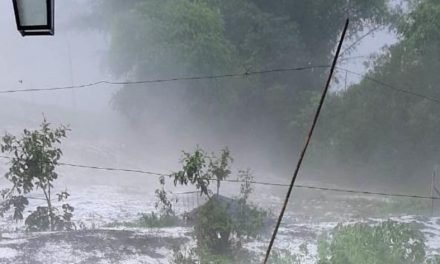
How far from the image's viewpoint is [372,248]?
6168 mm

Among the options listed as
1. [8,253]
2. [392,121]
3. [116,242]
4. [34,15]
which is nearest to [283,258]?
[116,242]

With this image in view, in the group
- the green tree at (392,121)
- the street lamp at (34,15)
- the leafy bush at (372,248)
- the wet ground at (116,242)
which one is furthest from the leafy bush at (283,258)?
the green tree at (392,121)

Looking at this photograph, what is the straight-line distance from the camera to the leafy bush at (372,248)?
6.10 m

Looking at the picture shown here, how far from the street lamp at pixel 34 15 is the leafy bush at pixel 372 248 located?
15.7ft

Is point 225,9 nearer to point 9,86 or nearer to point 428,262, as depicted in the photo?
point 9,86

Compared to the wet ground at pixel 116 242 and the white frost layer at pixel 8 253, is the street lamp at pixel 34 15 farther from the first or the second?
the white frost layer at pixel 8 253

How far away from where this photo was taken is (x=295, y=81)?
20.6 m

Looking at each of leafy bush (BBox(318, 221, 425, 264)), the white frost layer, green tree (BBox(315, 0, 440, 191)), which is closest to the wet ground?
the white frost layer

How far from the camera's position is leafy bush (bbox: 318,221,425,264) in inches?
240

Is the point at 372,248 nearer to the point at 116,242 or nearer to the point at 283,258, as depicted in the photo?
the point at 283,258

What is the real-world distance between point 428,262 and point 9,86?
26.7m

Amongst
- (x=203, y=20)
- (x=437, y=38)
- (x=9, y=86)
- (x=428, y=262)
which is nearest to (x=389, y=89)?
(x=437, y=38)

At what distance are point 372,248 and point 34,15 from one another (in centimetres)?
507

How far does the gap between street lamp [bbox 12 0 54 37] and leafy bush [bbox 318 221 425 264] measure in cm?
479
